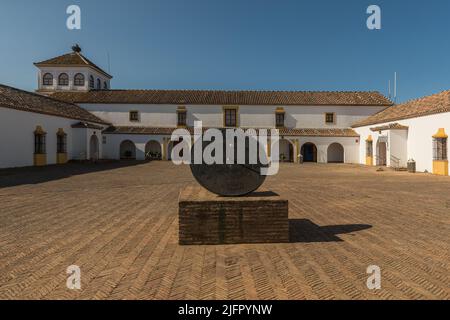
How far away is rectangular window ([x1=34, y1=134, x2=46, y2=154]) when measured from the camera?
2102 centimetres

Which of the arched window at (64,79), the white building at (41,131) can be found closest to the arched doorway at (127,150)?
the white building at (41,131)

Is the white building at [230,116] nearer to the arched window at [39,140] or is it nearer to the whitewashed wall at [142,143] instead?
the whitewashed wall at [142,143]

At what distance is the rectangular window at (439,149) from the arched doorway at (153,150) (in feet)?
78.4

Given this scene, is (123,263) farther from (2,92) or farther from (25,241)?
(2,92)

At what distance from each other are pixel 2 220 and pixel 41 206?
1425 millimetres

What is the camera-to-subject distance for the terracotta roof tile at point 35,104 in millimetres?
19172

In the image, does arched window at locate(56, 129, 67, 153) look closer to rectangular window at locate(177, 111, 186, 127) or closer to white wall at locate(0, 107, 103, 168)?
white wall at locate(0, 107, 103, 168)

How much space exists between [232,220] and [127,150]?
29.2m

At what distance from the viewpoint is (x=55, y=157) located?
2319 centimetres

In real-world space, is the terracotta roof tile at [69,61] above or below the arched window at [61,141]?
above

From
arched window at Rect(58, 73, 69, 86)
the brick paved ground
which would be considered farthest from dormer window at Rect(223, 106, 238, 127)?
the brick paved ground
